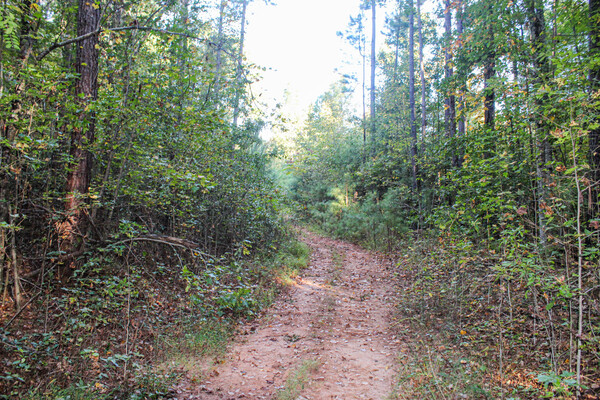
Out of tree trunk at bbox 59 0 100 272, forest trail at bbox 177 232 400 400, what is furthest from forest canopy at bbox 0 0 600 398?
forest trail at bbox 177 232 400 400

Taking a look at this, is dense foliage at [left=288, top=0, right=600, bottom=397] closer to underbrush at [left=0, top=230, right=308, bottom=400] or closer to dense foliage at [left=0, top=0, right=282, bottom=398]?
dense foliage at [left=0, top=0, right=282, bottom=398]

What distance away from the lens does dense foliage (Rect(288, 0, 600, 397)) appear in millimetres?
4004

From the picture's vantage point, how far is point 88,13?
218 inches

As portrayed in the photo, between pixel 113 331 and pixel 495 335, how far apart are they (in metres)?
6.18

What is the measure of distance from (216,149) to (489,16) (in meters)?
7.27

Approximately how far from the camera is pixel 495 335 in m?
5.29

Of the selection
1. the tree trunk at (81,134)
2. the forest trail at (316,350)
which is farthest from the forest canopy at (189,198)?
the forest trail at (316,350)

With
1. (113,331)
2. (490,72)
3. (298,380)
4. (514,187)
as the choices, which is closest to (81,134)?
(113,331)

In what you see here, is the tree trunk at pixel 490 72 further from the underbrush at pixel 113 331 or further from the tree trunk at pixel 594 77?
the underbrush at pixel 113 331

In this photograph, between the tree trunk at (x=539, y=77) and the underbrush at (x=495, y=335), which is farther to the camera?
the tree trunk at (x=539, y=77)

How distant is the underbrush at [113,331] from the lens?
13.2 ft

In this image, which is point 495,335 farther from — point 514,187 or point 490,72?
point 490,72

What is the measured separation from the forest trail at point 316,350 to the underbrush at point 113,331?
54 cm

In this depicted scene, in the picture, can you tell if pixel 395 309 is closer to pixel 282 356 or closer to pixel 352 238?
pixel 282 356
